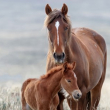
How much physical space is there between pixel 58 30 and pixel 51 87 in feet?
3.56

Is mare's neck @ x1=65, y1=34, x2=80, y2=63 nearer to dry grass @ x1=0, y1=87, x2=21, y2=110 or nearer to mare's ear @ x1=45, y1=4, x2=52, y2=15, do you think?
mare's ear @ x1=45, y1=4, x2=52, y2=15

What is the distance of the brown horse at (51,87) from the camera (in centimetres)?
623

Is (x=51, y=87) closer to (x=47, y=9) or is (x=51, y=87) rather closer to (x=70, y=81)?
(x=70, y=81)

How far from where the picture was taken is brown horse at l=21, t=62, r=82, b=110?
6.23 m

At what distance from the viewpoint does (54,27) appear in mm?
7141

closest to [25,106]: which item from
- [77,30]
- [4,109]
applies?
[4,109]

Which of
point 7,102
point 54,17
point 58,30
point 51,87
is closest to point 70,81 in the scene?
point 51,87

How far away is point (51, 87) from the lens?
6.51 metres

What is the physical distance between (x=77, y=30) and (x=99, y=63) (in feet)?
→ 4.00

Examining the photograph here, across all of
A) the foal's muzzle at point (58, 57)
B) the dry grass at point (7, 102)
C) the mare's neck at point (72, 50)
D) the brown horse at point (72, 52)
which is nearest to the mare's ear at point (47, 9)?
the brown horse at point (72, 52)

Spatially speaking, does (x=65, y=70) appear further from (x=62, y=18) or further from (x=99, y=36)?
(x=99, y=36)

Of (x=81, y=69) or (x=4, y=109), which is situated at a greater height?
(x=81, y=69)

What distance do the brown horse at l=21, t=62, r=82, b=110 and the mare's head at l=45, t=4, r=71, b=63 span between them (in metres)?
0.37

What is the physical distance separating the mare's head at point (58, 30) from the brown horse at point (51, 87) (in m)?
0.37
